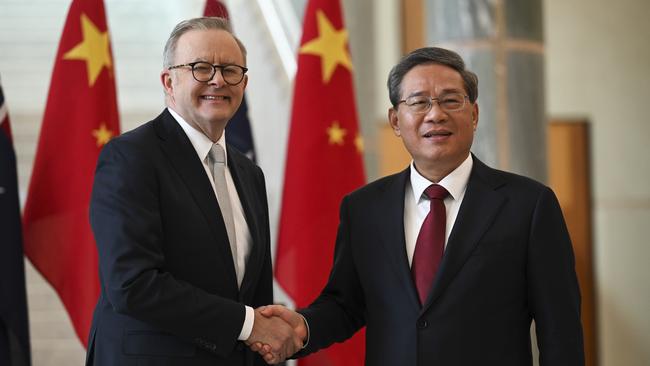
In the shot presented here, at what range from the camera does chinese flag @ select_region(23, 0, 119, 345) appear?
13.0ft

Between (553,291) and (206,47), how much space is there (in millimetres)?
1193

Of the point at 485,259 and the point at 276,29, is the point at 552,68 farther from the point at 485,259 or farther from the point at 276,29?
the point at 485,259

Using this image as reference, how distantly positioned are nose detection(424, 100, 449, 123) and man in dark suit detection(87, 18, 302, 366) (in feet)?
1.87

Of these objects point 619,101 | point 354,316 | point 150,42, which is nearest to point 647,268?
point 619,101

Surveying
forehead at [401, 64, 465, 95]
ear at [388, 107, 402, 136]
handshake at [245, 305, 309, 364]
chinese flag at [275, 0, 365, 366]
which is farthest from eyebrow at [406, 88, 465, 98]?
chinese flag at [275, 0, 365, 366]

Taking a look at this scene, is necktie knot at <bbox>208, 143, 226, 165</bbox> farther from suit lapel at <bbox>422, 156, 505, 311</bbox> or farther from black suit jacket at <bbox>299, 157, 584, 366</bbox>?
suit lapel at <bbox>422, 156, 505, 311</bbox>

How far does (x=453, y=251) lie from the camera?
2.34 meters

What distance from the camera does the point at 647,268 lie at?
7.89m

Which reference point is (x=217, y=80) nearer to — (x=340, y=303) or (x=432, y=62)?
(x=432, y=62)

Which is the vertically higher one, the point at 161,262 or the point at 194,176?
the point at 194,176

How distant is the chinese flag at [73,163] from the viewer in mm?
3959

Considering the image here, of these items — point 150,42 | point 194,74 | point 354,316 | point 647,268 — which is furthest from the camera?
point 647,268

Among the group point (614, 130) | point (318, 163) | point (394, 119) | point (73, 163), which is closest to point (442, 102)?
point (394, 119)

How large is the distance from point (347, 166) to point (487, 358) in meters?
2.17
